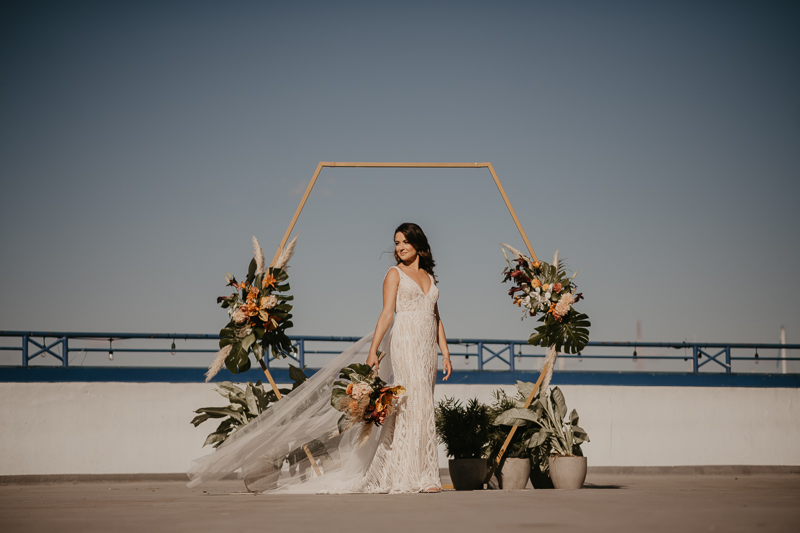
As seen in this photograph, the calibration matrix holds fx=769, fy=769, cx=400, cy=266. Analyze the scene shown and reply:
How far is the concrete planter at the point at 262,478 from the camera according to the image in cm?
521

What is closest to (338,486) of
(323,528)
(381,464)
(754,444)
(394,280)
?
(381,464)

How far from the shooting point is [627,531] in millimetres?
2986

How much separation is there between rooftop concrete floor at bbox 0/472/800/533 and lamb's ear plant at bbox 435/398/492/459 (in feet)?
3.77

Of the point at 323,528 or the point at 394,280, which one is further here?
the point at 394,280

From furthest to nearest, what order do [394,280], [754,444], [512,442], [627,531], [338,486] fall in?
[754,444]
[512,442]
[394,280]
[338,486]
[627,531]

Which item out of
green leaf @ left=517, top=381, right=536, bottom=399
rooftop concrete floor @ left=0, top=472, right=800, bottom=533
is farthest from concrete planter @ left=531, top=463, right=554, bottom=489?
rooftop concrete floor @ left=0, top=472, right=800, bottom=533

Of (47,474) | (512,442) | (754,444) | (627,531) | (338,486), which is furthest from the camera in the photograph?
(754,444)

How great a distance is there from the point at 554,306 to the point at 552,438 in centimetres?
105

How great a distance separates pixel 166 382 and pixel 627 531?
6.99 metres

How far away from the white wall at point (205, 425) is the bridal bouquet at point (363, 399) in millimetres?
4313

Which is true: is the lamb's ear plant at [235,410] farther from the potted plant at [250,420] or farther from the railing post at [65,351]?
the railing post at [65,351]

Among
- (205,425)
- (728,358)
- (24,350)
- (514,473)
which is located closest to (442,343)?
(514,473)

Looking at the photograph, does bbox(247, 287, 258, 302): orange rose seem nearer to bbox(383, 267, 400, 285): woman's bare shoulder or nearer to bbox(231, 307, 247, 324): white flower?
bbox(231, 307, 247, 324): white flower

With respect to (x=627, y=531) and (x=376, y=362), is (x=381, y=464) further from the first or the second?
(x=627, y=531)
